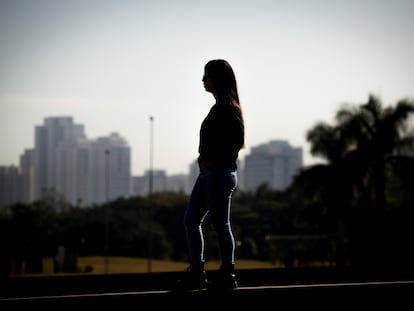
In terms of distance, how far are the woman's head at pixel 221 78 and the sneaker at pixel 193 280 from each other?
1.30 metres

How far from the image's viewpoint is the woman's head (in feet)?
18.2

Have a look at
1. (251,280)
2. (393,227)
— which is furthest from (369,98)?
(251,280)

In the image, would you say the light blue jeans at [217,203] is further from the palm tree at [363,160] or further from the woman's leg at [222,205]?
the palm tree at [363,160]

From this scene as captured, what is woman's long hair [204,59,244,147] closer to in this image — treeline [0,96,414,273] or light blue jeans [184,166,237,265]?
light blue jeans [184,166,237,265]

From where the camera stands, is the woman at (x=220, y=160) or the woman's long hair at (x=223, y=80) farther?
the woman's long hair at (x=223, y=80)

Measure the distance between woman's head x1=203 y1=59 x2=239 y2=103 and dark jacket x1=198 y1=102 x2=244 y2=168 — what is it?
143 millimetres

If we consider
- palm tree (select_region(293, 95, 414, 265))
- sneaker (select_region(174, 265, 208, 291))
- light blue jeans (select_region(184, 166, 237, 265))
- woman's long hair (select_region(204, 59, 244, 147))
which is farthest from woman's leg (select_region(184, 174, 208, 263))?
palm tree (select_region(293, 95, 414, 265))

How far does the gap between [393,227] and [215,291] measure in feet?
73.0

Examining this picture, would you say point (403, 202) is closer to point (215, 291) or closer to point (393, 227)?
point (393, 227)

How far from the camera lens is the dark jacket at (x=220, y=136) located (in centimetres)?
540

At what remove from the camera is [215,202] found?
17.8 ft

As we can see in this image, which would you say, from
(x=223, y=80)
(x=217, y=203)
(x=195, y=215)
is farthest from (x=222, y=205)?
(x=223, y=80)

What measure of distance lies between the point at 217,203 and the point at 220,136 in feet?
1.62

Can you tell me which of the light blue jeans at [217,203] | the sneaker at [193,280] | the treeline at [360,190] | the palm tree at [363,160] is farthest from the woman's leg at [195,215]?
the palm tree at [363,160]
